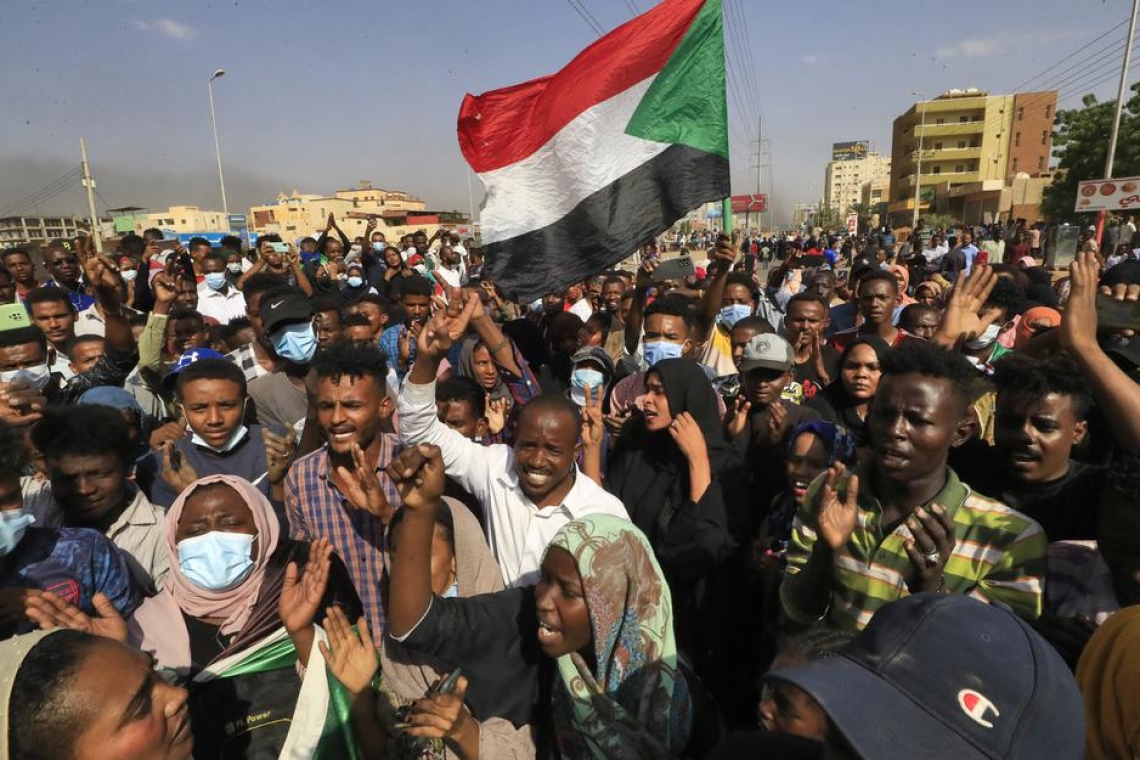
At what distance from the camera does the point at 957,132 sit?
6469 centimetres

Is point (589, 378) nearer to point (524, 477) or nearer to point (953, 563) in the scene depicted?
point (524, 477)

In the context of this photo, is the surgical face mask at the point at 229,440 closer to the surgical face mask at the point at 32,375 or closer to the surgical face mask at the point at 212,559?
the surgical face mask at the point at 212,559

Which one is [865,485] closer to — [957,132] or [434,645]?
[434,645]

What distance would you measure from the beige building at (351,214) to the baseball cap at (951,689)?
47999 mm

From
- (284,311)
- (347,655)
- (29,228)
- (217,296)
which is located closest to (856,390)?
(347,655)

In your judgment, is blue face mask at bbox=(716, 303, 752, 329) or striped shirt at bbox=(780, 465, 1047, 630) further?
blue face mask at bbox=(716, 303, 752, 329)

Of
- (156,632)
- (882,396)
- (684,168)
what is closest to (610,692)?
(882,396)

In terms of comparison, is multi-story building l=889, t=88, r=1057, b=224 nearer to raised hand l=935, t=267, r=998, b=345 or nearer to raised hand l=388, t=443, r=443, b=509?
raised hand l=935, t=267, r=998, b=345

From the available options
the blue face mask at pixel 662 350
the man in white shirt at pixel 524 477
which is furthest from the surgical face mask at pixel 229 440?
the blue face mask at pixel 662 350

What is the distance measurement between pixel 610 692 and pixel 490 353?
8.26 ft

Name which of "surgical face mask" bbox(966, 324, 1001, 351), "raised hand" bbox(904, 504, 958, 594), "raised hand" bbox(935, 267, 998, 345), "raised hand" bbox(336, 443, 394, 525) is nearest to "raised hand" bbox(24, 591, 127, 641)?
"raised hand" bbox(336, 443, 394, 525)

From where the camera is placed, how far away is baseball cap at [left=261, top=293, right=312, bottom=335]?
3826mm

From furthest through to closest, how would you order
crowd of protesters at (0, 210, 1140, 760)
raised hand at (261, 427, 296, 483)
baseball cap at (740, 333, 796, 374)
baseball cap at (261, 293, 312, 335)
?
baseball cap at (261, 293, 312, 335) < baseball cap at (740, 333, 796, 374) < raised hand at (261, 427, 296, 483) < crowd of protesters at (0, 210, 1140, 760)

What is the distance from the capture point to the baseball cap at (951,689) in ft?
2.76
